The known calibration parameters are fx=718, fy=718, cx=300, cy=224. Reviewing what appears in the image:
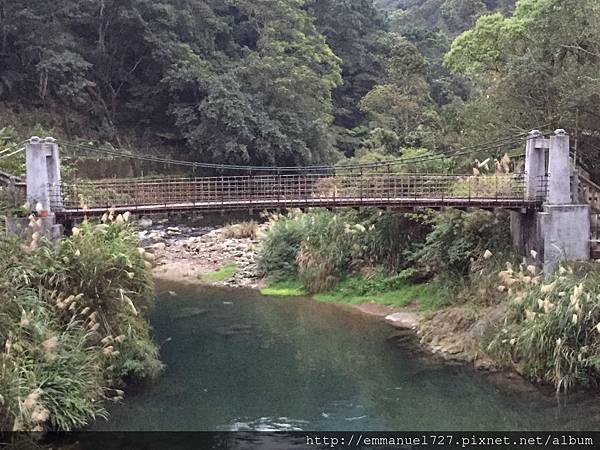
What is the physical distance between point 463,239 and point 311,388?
20.1 ft

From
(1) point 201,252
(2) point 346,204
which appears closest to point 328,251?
(2) point 346,204

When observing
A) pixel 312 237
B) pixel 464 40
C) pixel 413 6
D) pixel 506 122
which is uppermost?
pixel 413 6

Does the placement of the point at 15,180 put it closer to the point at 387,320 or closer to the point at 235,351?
the point at 235,351

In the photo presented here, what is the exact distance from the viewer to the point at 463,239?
17.5 m

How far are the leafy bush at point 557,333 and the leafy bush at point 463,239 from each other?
132 inches

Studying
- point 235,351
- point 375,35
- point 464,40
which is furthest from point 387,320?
point 375,35

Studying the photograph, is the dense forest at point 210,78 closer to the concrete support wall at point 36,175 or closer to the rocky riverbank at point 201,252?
the rocky riverbank at point 201,252

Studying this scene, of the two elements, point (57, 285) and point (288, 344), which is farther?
point (288, 344)

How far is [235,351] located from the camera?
1577 centimetres

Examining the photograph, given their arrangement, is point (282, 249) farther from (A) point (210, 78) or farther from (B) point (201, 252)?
(A) point (210, 78)

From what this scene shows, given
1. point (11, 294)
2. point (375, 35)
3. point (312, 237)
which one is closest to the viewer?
point (11, 294)

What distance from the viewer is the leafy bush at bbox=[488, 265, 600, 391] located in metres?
12.2

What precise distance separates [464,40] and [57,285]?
21.4 metres

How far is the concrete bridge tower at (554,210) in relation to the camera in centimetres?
1539
